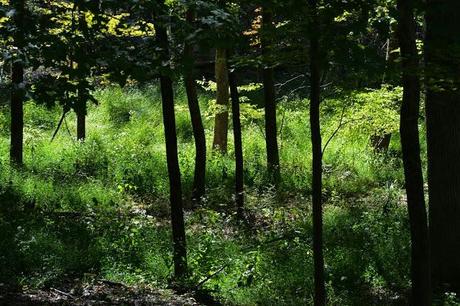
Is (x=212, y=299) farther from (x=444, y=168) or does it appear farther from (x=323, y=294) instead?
(x=444, y=168)

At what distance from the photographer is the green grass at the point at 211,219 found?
6.91 meters

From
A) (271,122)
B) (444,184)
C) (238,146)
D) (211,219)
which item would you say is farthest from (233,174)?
(444,184)

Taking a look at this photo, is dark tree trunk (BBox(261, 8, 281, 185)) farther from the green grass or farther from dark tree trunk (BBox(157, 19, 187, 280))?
dark tree trunk (BBox(157, 19, 187, 280))

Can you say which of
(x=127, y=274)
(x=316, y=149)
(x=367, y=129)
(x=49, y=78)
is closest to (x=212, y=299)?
(x=127, y=274)

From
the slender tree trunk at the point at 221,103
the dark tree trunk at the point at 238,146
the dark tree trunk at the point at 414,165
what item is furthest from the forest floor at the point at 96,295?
the slender tree trunk at the point at 221,103

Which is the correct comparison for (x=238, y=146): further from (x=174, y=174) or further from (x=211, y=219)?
(x=174, y=174)

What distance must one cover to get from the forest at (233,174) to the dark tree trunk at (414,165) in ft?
0.05

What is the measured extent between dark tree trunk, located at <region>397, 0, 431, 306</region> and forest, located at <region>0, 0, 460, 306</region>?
15 millimetres

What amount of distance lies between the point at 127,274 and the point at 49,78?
335 cm

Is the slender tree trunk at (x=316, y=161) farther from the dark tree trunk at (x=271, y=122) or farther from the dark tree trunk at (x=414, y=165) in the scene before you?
the dark tree trunk at (x=271, y=122)

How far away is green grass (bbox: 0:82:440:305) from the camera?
6.91 m

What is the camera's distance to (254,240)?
29.1 feet

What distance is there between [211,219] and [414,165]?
452cm

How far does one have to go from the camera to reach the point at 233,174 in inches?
499
